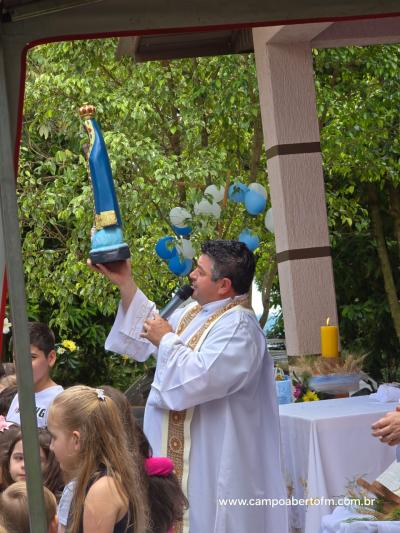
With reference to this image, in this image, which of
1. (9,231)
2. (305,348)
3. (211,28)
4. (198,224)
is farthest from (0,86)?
Answer: (198,224)

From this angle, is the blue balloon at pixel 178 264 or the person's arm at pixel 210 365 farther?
the blue balloon at pixel 178 264

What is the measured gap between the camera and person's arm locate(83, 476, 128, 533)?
2.59m

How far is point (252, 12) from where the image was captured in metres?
2.42

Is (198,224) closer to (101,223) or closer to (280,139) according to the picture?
(280,139)

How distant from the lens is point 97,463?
8.95ft

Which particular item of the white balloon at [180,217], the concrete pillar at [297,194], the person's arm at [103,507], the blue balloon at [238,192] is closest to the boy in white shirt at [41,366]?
the person's arm at [103,507]

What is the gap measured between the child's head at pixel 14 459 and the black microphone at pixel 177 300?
32.5 inches

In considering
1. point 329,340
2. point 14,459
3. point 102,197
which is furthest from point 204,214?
point 102,197

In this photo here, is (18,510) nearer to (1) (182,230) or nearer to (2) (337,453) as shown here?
(2) (337,453)

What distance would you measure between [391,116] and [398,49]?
24.5 inches

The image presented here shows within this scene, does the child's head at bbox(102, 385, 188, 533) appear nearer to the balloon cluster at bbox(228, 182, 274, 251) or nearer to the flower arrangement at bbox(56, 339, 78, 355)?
the balloon cluster at bbox(228, 182, 274, 251)

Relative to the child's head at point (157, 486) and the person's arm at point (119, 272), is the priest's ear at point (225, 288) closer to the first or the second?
the person's arm at point (119, 272)

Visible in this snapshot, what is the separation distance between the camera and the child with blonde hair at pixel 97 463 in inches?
103

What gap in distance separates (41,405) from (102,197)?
1226mm
